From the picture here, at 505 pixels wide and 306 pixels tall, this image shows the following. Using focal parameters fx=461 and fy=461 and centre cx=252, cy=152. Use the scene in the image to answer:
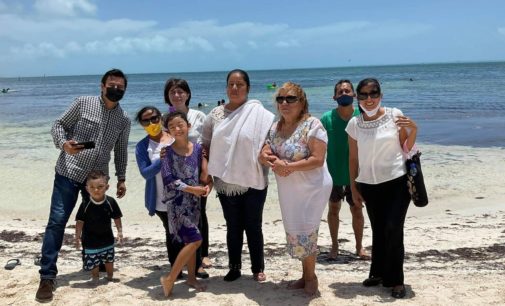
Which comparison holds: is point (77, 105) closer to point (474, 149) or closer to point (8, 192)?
point (8, 192)

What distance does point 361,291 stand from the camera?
4523 mm

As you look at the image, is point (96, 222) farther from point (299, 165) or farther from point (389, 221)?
point (389, 221)

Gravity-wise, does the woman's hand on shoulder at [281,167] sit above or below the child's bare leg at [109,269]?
above

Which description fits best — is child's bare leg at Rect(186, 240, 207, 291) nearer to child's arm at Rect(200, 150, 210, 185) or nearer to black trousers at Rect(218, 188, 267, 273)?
black trousers at Rect(218, 188, 267, 273)

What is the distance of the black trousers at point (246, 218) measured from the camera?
4.54m

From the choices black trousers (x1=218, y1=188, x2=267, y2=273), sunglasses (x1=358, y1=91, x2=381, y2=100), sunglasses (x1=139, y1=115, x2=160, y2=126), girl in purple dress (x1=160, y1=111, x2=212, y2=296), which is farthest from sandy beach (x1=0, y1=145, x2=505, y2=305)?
sunglasses (x1=358, y1=91, x2=381, y2=100)

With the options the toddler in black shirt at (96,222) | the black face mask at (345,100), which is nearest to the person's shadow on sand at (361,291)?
the black face mask at (345,100)

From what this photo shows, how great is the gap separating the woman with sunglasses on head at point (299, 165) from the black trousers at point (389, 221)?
48cm

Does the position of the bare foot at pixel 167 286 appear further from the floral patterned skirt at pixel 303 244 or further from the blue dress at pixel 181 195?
the floral patterned skirt at pixel 303 244

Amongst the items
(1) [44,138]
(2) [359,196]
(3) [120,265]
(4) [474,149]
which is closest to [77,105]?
(3) [120,265]

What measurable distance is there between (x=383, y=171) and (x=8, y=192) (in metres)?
9.76

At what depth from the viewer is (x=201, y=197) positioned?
4.73m

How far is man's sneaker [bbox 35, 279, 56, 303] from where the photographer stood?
439 centimetres

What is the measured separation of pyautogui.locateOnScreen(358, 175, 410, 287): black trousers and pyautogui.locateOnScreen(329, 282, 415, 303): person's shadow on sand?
0.10 meters
